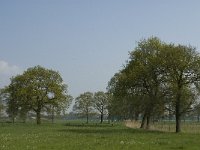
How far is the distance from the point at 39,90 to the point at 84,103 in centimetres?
6853

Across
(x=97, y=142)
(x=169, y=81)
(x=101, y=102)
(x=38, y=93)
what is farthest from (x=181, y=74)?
(x=101, y=102)

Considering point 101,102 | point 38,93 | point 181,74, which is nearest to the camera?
point 181,74

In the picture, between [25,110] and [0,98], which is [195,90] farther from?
[0,98]

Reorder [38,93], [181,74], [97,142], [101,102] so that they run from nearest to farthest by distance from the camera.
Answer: [97,142]
[181,74]
[38,93]
[101,102]

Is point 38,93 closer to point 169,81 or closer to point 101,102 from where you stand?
point 169,81

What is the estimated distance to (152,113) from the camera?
63750mm

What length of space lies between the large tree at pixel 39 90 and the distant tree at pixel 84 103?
6178cm

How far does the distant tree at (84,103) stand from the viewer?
6462 inches

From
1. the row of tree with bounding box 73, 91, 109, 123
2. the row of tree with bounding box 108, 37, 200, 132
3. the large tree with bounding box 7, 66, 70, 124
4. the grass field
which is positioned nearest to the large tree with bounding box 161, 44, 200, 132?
the row of tree with bounding box 108, 37, 200, 132

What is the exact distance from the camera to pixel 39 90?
320 ft

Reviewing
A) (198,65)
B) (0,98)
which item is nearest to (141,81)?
(198,65)

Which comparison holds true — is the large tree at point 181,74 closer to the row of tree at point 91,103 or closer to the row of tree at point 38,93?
the row of tree at point 38,93

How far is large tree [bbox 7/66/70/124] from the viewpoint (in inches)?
3836

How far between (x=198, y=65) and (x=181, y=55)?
2.80 meters
